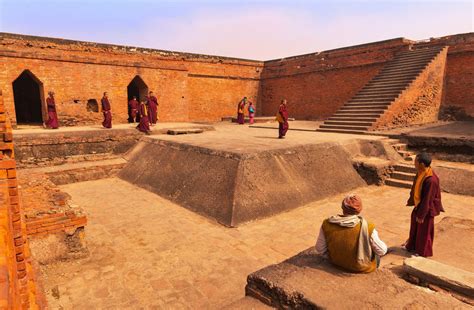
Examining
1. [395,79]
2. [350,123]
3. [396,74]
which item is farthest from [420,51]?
[350,123]

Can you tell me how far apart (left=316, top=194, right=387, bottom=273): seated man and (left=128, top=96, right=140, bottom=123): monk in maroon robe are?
510 inches

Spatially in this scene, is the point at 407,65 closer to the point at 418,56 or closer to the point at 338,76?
the point at 418,56

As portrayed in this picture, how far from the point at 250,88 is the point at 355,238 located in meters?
19.2

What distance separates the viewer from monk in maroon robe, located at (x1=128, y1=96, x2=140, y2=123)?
14016mm

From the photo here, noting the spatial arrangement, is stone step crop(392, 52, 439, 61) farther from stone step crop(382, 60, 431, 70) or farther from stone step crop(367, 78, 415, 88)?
stone step crop(367, 78, 415, 88)

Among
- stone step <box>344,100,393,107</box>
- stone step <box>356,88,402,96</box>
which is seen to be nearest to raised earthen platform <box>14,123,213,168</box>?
stone step <box>344,100,393,107</box>

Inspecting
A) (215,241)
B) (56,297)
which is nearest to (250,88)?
(215,241)

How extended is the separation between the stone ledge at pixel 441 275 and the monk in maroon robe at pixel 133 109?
43.4ft

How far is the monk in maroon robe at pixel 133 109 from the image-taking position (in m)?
14.0

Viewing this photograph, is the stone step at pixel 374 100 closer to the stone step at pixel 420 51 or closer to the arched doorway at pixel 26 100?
the stone step at pixel 420 51

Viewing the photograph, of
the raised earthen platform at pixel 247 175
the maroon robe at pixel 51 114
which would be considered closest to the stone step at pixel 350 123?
the raised earthen platform at pixel 247 175

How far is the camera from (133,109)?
14.2 meters

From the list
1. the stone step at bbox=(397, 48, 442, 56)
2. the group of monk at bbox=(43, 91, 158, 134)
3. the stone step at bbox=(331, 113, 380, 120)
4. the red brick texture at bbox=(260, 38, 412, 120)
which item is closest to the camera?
the group of monk at bbox=(43, 91, 158, 134)

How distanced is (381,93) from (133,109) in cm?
1114
